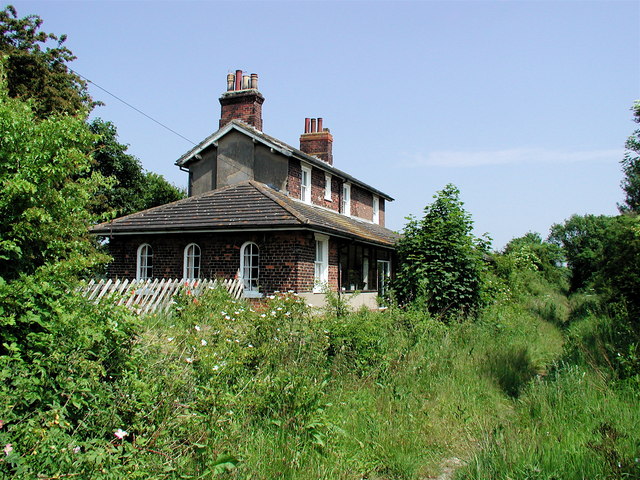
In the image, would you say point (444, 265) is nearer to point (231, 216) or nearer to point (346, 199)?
point (231, 216)

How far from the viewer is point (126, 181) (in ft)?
114

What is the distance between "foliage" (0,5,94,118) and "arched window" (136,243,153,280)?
24.4 ft

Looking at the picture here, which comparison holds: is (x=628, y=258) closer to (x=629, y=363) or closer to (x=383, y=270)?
(x=629, y=363)

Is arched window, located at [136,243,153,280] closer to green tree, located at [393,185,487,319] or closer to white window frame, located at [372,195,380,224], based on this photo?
green tree, located at [393,185,487,319]

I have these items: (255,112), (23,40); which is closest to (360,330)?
(255,112)

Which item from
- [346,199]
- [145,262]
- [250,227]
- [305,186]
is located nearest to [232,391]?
[250,227]

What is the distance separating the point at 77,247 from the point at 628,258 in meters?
12.3

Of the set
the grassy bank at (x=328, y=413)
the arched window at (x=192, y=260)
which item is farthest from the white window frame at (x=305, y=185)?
the grassy bank at (x=328, y=413)

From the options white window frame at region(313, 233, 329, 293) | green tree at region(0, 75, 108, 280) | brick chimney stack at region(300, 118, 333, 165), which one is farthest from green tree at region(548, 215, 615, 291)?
green tree at region(0, 75, 108, 280)

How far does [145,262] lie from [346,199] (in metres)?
11.2

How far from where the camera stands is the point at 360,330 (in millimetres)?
7543

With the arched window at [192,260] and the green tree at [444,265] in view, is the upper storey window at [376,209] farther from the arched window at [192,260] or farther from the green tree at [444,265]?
the green tree at [444,265]

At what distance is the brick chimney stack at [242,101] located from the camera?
21703mm

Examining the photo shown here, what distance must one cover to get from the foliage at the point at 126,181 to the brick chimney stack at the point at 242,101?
13.5m
